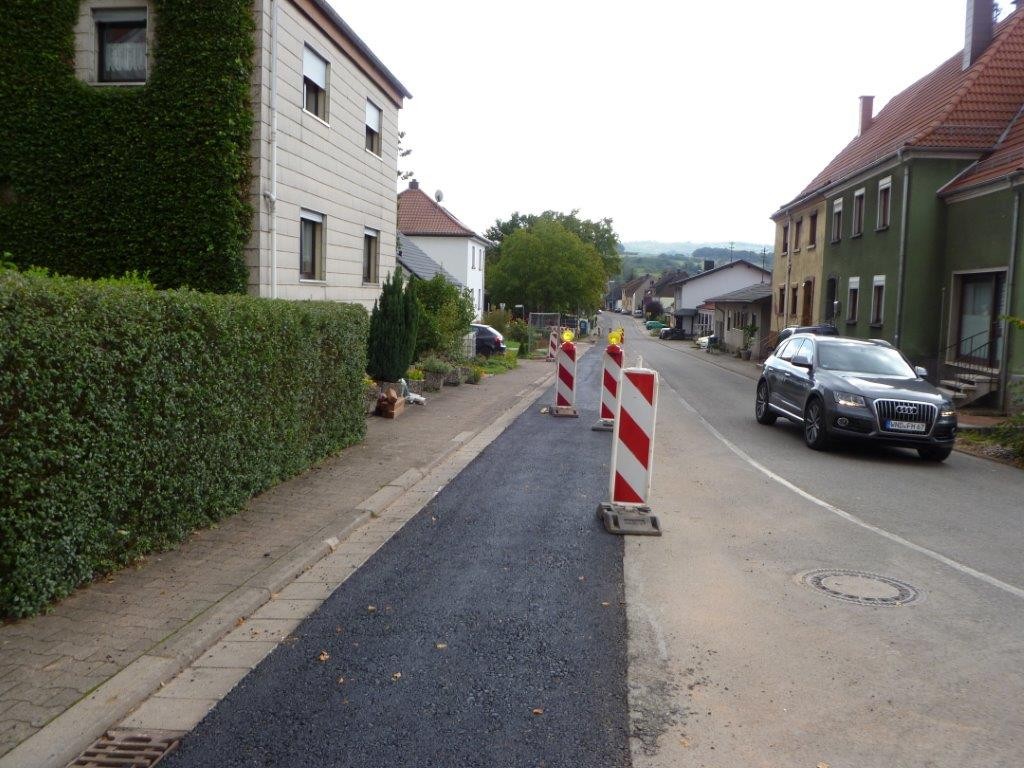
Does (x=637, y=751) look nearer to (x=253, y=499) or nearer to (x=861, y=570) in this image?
(x=861, y=570)

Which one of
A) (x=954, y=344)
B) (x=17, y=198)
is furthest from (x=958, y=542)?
(x=954, y=344)

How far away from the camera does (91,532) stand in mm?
5340

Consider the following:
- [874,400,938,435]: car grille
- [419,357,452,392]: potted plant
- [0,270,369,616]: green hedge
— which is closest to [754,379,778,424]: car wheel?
[874,400,938,435]: car grille

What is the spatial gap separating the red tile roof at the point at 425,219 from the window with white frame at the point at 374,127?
101 feet

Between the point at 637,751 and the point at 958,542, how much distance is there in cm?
510

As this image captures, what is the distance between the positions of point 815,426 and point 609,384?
10.5 feet

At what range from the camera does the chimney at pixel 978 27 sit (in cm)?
2684

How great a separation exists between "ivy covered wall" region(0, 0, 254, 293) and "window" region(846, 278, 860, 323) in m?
21.9

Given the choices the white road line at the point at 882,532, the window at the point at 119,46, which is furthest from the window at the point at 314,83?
the white road line at the point at 882,532

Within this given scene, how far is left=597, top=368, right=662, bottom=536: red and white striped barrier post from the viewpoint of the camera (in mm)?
8047

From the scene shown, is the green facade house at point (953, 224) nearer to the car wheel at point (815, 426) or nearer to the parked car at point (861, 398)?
the parked car at point (861, 398)

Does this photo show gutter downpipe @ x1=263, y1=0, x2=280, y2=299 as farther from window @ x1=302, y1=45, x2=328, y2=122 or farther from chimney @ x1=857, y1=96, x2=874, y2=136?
chimney @ x1=857, y1=96, x2=874, y2=136

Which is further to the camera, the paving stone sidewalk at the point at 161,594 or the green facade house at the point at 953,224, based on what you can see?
the green facade house at the point at 953,224

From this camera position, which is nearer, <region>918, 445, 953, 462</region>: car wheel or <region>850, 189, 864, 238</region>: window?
<region>918, 445, 953, 462</region>: car wheel
